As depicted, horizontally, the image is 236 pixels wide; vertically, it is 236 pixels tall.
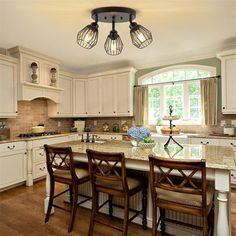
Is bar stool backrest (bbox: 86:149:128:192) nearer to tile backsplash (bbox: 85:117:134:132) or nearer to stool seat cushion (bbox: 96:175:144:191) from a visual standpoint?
stool seat cushion (bbox: 96:175:144:191)

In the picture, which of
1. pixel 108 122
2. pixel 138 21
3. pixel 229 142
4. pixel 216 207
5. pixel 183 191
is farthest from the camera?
pixel 108 122

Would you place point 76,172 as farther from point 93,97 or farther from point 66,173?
point 93,97

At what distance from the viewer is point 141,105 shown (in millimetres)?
4789

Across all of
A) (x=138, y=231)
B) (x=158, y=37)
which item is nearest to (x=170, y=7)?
(x=158, y=37)

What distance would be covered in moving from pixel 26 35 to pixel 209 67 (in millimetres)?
3554

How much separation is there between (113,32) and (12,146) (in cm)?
270

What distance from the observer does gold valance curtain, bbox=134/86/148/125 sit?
4.77 meters

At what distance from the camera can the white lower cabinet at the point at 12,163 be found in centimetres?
344

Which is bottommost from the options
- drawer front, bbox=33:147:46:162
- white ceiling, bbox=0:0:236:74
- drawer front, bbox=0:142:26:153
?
drawer front, bbox=33:147:46:162

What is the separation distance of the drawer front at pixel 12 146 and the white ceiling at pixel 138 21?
1.85m

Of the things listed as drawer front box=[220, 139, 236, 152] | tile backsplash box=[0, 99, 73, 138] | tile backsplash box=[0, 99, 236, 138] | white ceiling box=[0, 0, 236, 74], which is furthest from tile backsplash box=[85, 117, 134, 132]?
drawer front box=[220, 139, 236, 152]

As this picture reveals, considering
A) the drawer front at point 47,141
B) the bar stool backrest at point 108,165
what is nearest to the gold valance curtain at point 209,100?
the bar stool backrest at point 108,165

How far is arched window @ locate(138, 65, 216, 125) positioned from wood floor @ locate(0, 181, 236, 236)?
192 centimetres

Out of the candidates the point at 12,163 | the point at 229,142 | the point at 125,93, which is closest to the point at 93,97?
the point at 125,93
